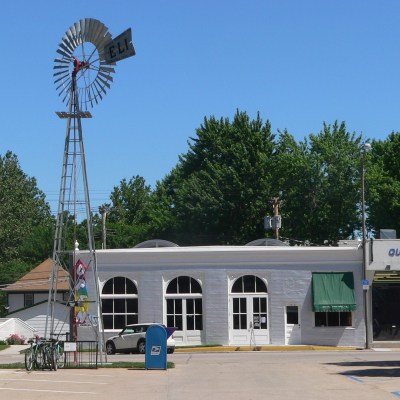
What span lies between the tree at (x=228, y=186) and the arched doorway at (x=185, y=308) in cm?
2545

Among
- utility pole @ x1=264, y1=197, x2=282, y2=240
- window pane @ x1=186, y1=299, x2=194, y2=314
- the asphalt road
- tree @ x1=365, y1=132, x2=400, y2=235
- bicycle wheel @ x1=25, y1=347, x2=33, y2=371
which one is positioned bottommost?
the asphalt road

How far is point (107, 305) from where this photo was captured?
46.6 metres

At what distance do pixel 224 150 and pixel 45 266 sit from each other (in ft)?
56.5

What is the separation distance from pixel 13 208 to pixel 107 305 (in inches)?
1835

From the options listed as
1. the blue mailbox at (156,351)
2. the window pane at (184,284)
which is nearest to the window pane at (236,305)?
the window pane at (184,284)

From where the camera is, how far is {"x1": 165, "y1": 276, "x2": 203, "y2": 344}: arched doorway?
4628cm

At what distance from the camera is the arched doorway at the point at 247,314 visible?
46.1 meters

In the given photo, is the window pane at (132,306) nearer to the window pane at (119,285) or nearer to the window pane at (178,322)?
the window pane at (119,285)

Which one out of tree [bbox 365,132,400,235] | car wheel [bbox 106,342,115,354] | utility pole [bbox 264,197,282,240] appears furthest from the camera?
tree [bbox 365,132,400,235]

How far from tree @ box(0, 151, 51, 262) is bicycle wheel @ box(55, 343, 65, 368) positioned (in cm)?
6007

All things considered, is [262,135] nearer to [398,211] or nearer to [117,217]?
[398,211]

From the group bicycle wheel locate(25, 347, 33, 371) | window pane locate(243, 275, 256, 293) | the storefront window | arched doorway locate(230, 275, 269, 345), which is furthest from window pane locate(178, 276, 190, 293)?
bicycle wheel locate(25, 347, 33, 371)

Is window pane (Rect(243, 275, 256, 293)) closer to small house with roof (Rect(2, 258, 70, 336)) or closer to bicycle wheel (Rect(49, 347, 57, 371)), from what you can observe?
small house with roof (Rect(2, 258, 70, 336))

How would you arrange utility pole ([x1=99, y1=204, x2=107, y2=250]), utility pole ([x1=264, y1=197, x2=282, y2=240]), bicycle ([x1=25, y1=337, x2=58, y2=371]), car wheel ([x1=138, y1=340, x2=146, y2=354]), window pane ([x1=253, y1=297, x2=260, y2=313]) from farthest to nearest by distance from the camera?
utility pole ([x1=99, y1=204, x2=107, y2=250]) < utility pole ([x1=264, y1=197, x2=282, y2=240]) < window pane ([x1=253, y1=297, x2=260, y2=313]) < car wheel ([x1=138, y1=340, x2=146, y2=354]) < bicycle ([x1=25, y1=337, x2=58, y2=371])
